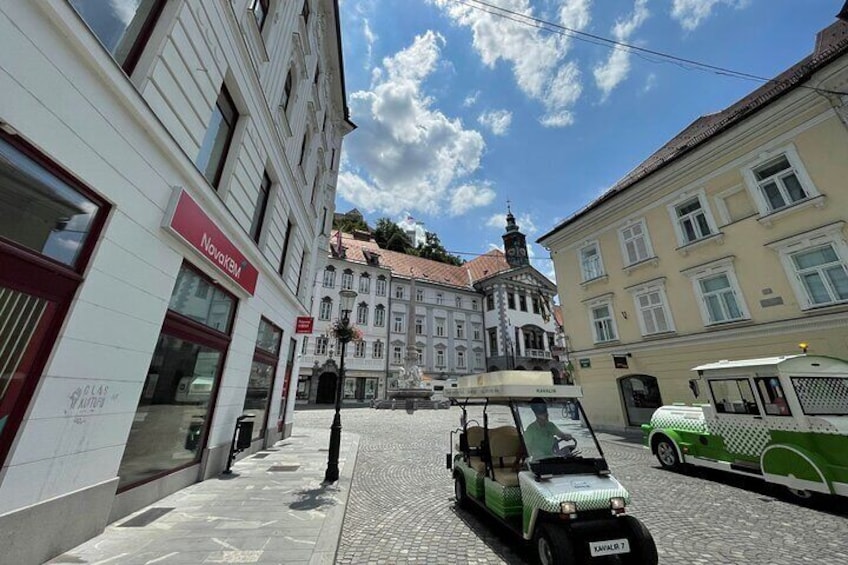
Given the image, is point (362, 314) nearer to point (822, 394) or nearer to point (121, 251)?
point (121, 251)

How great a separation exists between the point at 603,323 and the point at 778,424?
1105 cm

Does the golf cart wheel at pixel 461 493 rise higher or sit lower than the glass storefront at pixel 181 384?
lower

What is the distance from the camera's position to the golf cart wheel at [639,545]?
10.9 ft

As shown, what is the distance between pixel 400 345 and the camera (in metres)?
37.2

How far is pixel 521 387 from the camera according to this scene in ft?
14.9

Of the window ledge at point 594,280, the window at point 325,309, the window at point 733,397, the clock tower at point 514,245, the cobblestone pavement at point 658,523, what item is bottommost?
the cobblestone pavement at point 658,523

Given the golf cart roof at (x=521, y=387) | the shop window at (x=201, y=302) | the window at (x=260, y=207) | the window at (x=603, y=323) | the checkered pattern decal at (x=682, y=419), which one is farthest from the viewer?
the window at (x=603, y=323)

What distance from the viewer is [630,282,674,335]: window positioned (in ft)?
48.0

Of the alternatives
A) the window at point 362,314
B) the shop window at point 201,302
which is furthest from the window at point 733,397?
the window at point 362,314

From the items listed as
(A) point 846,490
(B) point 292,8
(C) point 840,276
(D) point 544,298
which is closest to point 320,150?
(B) point 292,8

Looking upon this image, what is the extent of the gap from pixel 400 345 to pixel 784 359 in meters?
32.5

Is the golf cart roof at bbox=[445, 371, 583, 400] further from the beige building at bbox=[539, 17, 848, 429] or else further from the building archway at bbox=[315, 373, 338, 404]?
the building archway at bbox=[315, 373, 338, 404]

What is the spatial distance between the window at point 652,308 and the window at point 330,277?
91.2ft

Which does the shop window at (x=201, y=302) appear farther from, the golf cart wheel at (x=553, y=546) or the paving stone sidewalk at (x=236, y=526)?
the golf cart wheel at (x=553, y=546)
